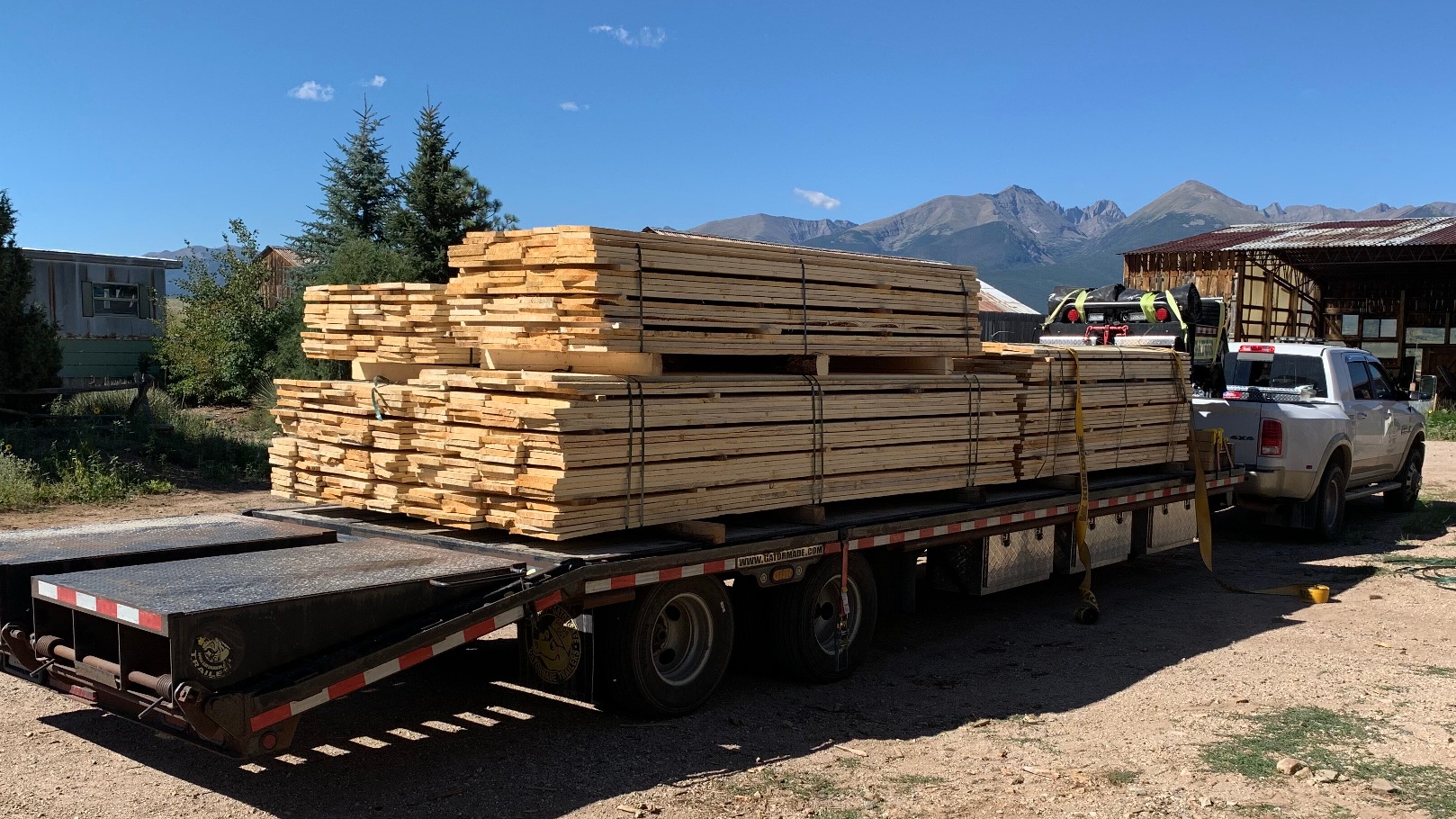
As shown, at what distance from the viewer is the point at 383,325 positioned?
7.35 meters

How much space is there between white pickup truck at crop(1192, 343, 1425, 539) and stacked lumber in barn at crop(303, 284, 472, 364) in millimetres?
7763

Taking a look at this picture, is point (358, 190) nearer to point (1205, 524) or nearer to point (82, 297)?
point (82, 297)

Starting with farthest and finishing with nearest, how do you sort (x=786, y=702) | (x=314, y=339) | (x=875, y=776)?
(x=314, y=339) < (x=786, y=702) < (x=875, y=776)

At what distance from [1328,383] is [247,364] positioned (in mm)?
21750

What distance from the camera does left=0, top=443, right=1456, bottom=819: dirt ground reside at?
17.7 ft

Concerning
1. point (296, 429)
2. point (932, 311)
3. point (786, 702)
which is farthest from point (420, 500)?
point (932, 311)

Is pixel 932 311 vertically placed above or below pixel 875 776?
above

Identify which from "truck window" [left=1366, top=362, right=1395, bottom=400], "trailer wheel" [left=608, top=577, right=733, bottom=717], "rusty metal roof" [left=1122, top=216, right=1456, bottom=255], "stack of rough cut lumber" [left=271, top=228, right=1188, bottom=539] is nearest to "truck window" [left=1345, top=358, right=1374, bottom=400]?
"truck window" [left=1366, top=362, right=1395, bottom=400]

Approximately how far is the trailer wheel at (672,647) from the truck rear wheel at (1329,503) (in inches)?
333

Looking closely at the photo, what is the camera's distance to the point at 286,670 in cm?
492

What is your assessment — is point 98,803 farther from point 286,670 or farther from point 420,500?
point 420,500

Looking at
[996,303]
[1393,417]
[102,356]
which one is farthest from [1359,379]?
[996,303]

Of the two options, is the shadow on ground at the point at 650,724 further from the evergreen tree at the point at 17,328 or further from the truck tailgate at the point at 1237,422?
the evergreen tree at the point at 17,328

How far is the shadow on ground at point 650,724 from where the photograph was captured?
5.50 metres
